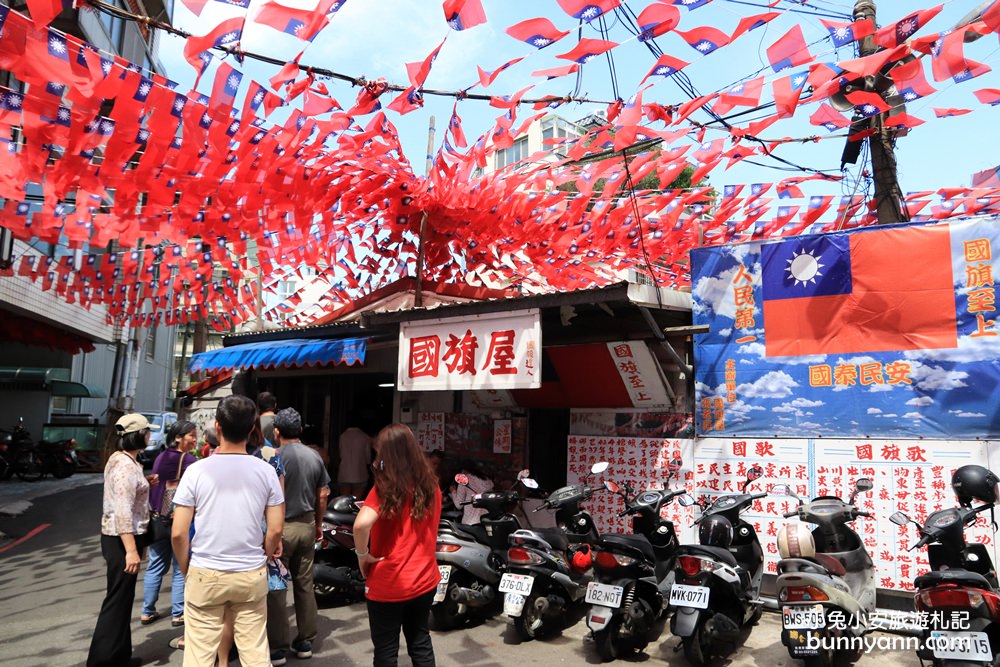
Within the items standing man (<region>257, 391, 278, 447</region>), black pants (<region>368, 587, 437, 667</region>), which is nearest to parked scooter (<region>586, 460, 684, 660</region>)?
black pants (<region>368, 587, 437, 667</region>)

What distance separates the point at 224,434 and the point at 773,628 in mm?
5102

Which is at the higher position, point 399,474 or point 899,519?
point 399,474

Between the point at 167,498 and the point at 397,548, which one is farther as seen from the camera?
the point at 167,498

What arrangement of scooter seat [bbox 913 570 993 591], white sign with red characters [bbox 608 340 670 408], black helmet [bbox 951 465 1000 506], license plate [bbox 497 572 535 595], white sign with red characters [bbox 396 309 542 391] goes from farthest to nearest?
white sign with red characters [bbox 608 340 670 408] < white sign with red characters [bbox 396 309 542 391] < license plate [bbox 497 572 535 595] < black helmet [bbox 951 465 1000 506] < scooter seat [bbox 913 570 993 591]

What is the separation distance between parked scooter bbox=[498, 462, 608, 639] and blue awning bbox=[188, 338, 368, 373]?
4.00 meters

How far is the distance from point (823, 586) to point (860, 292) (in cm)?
331

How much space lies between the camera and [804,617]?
4.59m

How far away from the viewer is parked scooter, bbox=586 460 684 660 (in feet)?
17.4

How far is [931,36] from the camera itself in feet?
19.0

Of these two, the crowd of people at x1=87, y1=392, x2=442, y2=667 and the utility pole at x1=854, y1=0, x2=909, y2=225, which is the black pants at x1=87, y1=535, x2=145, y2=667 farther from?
the utility pole at x1=854, y1=0, x2=909, y2=225

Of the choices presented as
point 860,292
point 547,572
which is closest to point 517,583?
point 547,572

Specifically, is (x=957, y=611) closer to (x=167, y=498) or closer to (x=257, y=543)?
(x=257, y=543)

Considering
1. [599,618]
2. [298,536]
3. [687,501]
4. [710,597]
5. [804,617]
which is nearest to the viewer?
[804,617]

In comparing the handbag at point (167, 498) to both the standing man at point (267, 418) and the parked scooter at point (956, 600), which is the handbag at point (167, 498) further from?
the parked scooter at point (956, 600)
